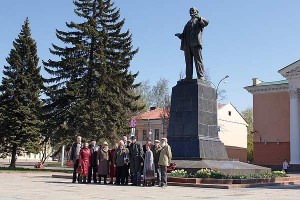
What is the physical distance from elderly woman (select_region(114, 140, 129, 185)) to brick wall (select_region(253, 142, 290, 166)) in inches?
1181

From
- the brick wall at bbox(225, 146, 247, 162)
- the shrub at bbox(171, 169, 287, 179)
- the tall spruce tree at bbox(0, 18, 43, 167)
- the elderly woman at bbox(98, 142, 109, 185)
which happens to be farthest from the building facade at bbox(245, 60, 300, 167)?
the elderly woman at bbox(98, 142, 109, 185)

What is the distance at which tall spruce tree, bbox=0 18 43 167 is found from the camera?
33.2 m

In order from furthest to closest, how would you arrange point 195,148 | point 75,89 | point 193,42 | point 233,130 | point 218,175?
point 233,130
point 75,89
point 193,42
point 195,148
point 218,175

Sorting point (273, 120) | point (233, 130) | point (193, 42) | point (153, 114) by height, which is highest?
point (153, 114)

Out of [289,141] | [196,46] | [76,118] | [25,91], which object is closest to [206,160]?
[196,46]

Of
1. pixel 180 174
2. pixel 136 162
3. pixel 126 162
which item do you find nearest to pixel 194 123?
pixel 180 174

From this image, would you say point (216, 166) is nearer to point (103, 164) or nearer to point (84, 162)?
point (103, 164)

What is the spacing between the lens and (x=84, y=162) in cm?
1506

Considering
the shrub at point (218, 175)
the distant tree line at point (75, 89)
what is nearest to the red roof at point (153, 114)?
the distant tree line at point (75, 89)

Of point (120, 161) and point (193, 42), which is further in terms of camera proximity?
point (193, 42)

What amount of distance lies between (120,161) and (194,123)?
316cm

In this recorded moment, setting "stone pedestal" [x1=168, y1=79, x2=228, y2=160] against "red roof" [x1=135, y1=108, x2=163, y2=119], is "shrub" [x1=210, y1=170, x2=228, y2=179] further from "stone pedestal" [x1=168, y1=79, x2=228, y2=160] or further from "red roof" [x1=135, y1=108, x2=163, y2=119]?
"red roof" [x1=135, y1=108, x2=163, y2=119]

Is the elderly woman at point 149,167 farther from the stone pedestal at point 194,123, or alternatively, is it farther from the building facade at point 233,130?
the building facade at point 233,130

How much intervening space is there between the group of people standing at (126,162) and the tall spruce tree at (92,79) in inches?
561
